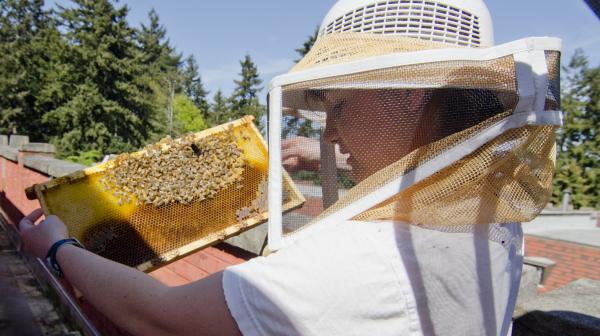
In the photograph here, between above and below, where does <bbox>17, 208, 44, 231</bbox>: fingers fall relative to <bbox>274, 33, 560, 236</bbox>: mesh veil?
below

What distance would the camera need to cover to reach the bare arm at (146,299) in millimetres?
868

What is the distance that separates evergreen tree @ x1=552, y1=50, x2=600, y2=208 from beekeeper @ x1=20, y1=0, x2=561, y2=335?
27065 millimetres

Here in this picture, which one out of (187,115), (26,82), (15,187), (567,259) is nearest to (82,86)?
(26,82)

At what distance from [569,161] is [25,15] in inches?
1888

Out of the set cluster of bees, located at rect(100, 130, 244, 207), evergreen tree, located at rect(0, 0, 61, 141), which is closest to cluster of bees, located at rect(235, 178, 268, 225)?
cluster of bees, located at rect(100, 130, 244, 207)

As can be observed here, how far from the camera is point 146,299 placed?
947 millimetres

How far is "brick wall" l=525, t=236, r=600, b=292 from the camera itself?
802 cm

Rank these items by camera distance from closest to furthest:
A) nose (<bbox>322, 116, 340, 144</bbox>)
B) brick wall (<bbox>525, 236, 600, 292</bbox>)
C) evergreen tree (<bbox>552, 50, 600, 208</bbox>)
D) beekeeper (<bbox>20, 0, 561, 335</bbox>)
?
beekeeper (<bbox>20, 0, 561, 335</bbox>) < nose (<bbox>322, 116, 340, 144</bbox>) < brick wall (<bbox>525, 236, 600, 292</bbox>) < evergreen tree (<bbox>552, 50, 600, 208</bbox>)

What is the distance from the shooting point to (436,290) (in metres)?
0.87

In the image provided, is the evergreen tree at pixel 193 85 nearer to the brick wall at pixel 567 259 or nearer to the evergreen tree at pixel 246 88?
the evergreen tree at pixel 246 88

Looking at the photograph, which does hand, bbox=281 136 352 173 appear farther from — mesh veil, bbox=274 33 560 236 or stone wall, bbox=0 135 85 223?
stone wall, bbox=0 135 85 223

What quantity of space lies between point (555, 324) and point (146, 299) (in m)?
1.83

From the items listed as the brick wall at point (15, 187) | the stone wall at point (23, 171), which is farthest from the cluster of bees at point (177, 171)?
the brick wall at point (15, 187)

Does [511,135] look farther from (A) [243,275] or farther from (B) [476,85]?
(A) [243,275]
